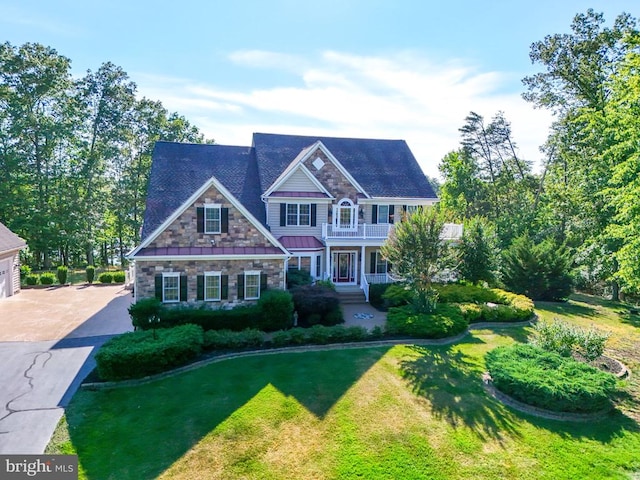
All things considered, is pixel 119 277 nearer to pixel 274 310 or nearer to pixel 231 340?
pixel 274 310

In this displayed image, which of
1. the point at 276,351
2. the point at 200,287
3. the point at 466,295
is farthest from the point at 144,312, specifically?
the point at 466,295

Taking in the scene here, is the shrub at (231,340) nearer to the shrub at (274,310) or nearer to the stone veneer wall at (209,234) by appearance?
the shrub at (274,310)

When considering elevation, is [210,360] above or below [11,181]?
below

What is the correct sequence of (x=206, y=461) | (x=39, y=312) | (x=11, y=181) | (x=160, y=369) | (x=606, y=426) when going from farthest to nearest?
(x=11, y=181) → (x=39, y=312) → (x=160, y=369) → (x=606, y=426) → (x=206, y=461)

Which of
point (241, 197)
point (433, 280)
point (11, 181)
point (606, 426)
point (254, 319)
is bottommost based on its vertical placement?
point (606, 426)

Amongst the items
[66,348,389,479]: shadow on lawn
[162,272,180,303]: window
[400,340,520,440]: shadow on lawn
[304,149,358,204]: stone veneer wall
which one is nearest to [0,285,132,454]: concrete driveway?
[66,348,389,479]: shadow on lawn

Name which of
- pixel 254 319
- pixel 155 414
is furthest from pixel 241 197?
pixel 155 414

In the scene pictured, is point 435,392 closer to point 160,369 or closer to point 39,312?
point 160,369

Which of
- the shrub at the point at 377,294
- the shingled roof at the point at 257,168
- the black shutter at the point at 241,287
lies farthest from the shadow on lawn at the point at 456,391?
the shingled roof at the point at 257,168
